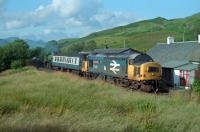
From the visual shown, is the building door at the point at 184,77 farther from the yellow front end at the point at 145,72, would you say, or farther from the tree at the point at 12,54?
the tree at the point at 12,54

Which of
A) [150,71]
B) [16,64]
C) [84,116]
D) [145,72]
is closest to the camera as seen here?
[84,116]

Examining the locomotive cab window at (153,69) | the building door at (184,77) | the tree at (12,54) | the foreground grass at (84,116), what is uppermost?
the tree at (12,54)

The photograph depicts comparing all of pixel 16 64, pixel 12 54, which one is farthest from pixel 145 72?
pixel 12 54

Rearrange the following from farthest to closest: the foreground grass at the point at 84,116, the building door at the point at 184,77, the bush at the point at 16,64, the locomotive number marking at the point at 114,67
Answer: the bush at the point at 16,64 < the building door at the point at 184,77 < the locomotive number marking at the point at 114,67 < the foreground grass at the point at 84,116

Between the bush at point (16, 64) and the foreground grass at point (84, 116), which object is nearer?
the foreground grass at point (84, 116)

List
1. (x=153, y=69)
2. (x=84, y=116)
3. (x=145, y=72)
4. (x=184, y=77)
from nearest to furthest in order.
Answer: (x=84, y=116), (x=145, y=72), (x=153, y=69), (x=184, y=77)

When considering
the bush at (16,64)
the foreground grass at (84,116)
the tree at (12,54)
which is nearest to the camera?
the foreground grass at (84,116)

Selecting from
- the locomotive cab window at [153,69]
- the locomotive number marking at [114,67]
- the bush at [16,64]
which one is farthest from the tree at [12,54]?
the locomotive cab window at [153,69]

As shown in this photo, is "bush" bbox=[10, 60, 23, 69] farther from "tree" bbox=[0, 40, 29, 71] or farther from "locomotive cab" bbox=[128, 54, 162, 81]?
"locomotive cab" bbox=[128, 54, 162, 81]

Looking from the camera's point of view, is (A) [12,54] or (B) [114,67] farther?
(A) [12,54]

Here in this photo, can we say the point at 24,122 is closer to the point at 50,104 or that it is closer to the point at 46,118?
the point at 46,118

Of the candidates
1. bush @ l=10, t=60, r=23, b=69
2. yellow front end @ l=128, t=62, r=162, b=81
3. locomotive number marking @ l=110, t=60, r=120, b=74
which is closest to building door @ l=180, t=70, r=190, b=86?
yellow front end @ l=128, t=62, r=162, b=81

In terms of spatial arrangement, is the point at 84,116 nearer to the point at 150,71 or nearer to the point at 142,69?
the point at 142,69

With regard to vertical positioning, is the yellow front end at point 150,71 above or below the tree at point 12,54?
below
